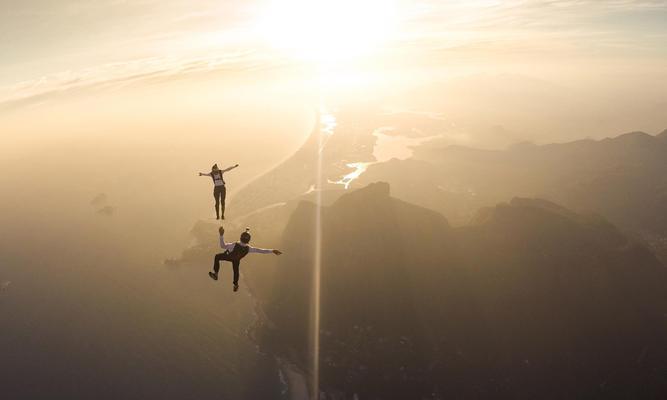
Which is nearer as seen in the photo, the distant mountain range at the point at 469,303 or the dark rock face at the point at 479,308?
the dark rock face at the point at 479,308

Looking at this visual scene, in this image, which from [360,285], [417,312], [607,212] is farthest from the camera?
[607,212]

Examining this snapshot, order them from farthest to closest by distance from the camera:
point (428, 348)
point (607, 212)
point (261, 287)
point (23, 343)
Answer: point (607, 212)
point (261, 287)
point (23, 343)
point (428, 348)

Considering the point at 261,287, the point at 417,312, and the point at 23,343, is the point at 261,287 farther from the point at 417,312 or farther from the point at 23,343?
the point at 23,343

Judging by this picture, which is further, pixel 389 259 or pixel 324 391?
pixel 389 259

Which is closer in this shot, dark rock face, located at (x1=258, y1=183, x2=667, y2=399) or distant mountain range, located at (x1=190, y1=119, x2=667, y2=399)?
dark rock face, located at (x1=258, y1=183, x2=667, y2=399)

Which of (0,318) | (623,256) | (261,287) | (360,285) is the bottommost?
(0,318)

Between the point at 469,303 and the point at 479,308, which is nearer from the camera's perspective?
the point at 479,308

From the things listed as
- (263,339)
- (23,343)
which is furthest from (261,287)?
(23,343)

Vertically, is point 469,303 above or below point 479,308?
above
